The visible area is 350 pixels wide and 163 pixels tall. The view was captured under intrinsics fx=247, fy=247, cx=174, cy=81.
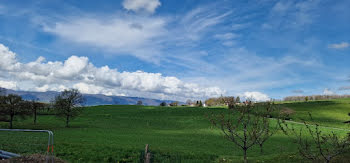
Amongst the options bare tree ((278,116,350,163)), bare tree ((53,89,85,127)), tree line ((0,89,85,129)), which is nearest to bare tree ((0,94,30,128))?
tree line ((0,89,85,129))

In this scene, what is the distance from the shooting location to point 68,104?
5734 centimetres

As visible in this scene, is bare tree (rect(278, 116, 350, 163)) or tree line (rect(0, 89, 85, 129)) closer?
bare tree (rect(278, 116, 350, 163))

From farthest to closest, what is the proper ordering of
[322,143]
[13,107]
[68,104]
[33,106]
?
[33,106] < [68,104] < [13,107] < [322,143]

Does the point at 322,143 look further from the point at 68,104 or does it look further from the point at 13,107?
the point at 68,104

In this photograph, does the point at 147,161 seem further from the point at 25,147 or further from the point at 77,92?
the point at 77,92

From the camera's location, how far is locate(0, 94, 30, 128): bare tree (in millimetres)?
48094

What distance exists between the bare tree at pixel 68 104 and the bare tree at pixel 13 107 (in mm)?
6698

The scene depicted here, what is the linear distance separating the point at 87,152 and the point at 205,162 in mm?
9838

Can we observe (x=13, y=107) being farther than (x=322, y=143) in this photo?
Yes

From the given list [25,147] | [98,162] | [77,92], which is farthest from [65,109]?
[98,162]

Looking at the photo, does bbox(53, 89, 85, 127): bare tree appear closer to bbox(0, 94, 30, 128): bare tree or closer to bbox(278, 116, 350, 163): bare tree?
bbox(0, 94, 30, 128): bare tree

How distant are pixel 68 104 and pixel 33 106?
8.84m

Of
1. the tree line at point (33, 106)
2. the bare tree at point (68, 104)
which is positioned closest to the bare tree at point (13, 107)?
the tree line at point (33, 106)

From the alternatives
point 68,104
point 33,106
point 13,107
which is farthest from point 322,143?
point 33,106
